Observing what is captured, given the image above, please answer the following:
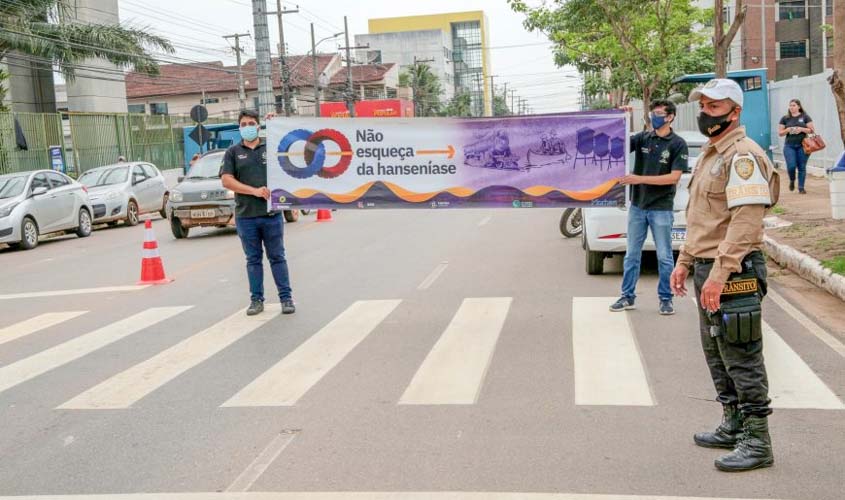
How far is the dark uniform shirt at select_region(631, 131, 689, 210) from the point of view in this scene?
29.7 feet

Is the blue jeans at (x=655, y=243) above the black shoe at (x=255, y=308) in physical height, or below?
above

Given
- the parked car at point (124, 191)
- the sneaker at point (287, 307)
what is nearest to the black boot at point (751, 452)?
the sneaker at point (287, 307)

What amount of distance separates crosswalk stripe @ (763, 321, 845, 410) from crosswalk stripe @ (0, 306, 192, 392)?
18.3 ft

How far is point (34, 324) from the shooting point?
10180mm

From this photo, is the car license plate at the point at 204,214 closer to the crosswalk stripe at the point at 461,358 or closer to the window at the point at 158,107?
the crosswalk stripe at the point at 461,358

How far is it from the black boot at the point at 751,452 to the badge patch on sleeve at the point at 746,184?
111 centimetres

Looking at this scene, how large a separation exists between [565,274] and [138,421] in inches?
273

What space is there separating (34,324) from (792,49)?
5288cm

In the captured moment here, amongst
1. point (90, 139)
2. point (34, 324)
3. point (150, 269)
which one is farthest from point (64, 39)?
point (34, 324)

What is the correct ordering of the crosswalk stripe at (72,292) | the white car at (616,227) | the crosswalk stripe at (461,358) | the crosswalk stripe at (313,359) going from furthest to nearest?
the crosswalk stripe at (72,292) < the white car at (616,227) < the crosswalk stripe at (313,359) < the crosswalk stripe at (461,358)

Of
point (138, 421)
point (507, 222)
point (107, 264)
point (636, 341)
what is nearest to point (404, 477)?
point (138, 421)

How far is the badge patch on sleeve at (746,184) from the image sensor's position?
186 inches

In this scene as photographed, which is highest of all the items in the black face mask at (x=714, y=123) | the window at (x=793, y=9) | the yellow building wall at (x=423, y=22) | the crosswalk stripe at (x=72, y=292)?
the yellow building wall at (x=423, y=22)

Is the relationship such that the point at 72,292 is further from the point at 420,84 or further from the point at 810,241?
the point at 420,84
